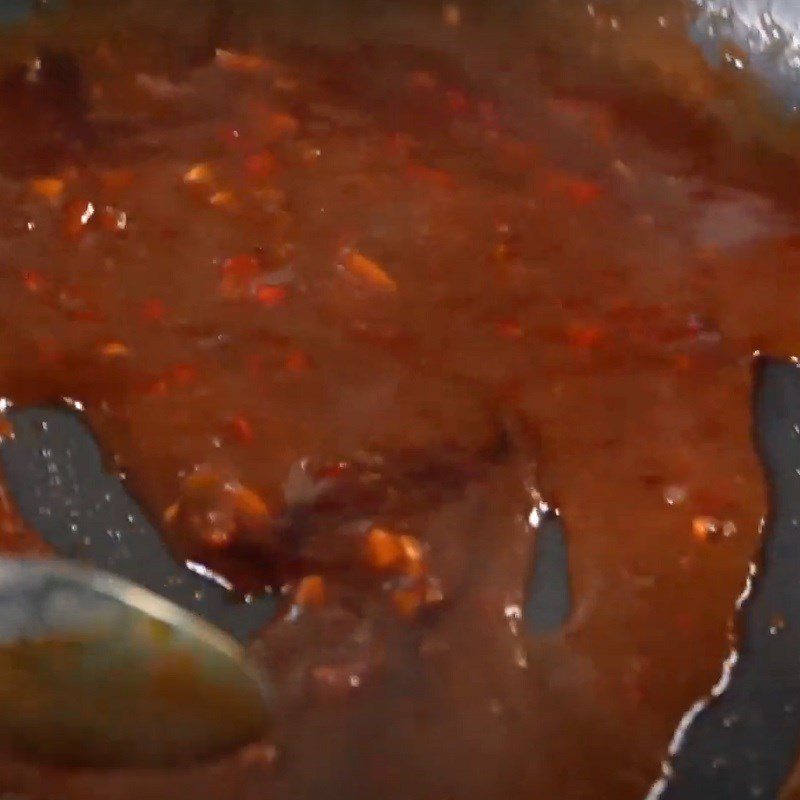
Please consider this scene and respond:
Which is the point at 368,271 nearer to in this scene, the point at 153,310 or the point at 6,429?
the point at 153,310

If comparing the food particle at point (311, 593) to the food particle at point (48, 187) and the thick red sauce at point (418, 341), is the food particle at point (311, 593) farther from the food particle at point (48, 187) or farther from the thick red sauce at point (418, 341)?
Result: the food particle at point (48, 187)

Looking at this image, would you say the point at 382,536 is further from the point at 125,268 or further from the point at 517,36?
the point at 517,36

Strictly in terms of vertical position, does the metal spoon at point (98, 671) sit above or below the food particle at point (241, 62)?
below

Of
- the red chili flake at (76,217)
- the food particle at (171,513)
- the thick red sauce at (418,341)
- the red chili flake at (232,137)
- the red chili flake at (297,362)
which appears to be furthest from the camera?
the red chili flake at (232,137)

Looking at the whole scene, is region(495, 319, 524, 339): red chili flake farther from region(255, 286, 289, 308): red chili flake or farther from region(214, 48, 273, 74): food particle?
region(214, 48, 273, 74): food particle

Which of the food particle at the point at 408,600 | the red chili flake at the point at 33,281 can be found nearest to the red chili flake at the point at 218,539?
the food particle at the point at 408,600

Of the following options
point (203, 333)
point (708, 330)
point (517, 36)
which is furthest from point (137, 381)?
point (517, 36)
